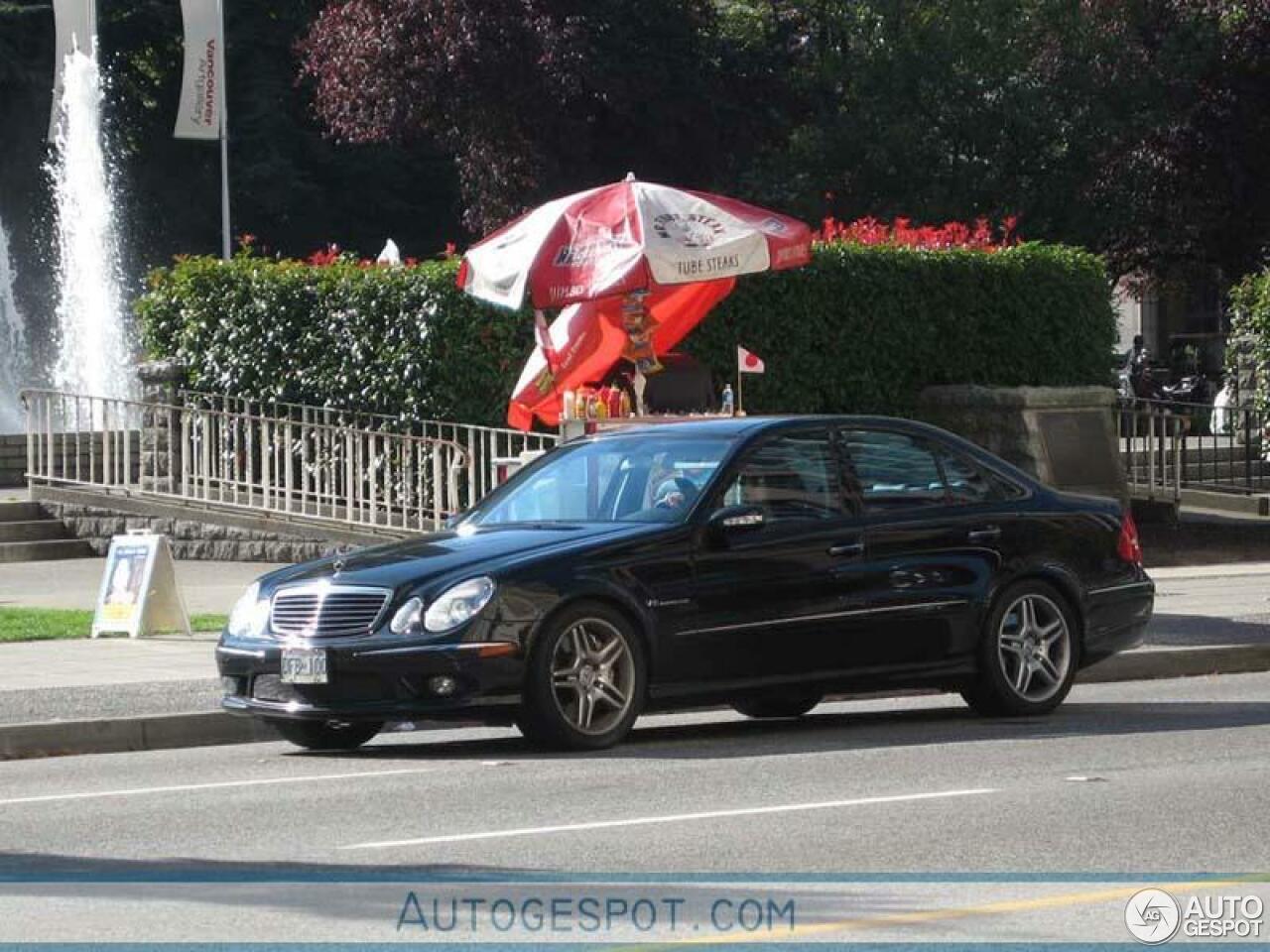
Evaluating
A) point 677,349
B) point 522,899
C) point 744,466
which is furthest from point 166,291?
point 522,899

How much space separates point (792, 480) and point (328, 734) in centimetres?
263

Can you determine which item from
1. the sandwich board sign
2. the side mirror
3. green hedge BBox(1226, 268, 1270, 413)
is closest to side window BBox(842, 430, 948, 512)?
the side mirror

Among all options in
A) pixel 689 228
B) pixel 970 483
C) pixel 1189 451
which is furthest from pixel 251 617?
pixel 1189 451

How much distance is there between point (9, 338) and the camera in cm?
4797

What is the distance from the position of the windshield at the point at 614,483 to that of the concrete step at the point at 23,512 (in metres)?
12.6

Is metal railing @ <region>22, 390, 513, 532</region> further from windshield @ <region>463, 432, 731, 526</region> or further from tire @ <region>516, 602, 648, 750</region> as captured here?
tire @ <region>516, 602, 648, 750</region>

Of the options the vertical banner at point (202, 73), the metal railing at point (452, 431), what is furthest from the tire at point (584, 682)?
the vertical banner at point (202, 73)

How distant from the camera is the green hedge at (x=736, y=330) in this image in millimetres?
22719

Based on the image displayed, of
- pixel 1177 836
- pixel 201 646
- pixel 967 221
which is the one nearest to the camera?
pixel 1177 836

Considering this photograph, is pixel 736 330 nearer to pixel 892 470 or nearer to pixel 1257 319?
pixel 1257 319

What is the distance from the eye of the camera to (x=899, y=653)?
13.4 meters

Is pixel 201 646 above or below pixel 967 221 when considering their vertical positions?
below

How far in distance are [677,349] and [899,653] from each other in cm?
1003

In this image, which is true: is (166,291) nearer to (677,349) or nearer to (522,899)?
(677,349)
